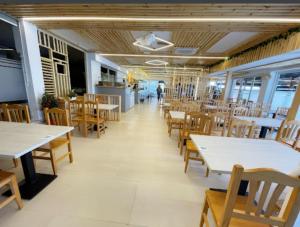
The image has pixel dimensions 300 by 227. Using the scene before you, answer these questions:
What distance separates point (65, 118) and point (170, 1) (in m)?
2.45

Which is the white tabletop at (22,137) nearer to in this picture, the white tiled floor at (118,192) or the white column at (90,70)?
the white tiled floor at (118,192)

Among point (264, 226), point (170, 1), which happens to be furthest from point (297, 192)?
point (170, 1)

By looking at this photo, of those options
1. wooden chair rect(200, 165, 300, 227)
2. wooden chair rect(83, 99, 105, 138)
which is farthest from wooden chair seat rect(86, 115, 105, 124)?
wooden chair rect(200, 165, 300, 227)

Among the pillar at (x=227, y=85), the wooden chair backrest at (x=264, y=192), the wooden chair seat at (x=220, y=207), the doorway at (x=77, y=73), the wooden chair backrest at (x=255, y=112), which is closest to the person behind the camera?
the wooden chair backrest at (x=264, y=192)

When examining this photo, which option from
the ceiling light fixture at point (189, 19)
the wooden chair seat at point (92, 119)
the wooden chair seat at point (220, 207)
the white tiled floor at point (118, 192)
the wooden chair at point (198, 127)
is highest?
the ceiling light fixture at point (189, 19)

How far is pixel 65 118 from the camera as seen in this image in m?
2.33

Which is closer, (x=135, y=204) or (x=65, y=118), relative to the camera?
(x=135, y=204)

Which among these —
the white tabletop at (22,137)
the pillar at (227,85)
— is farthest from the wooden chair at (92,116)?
the pillar at (227,85)

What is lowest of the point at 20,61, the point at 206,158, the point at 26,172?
the point at 26,172

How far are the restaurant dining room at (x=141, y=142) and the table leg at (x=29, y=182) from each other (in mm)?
14

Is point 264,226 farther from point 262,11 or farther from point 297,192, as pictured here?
point 262,11

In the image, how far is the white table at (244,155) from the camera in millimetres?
1250

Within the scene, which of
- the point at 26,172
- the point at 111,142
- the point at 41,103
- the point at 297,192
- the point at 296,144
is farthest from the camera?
the point at 41,103

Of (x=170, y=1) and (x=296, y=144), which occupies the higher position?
(x=170, y=1)
